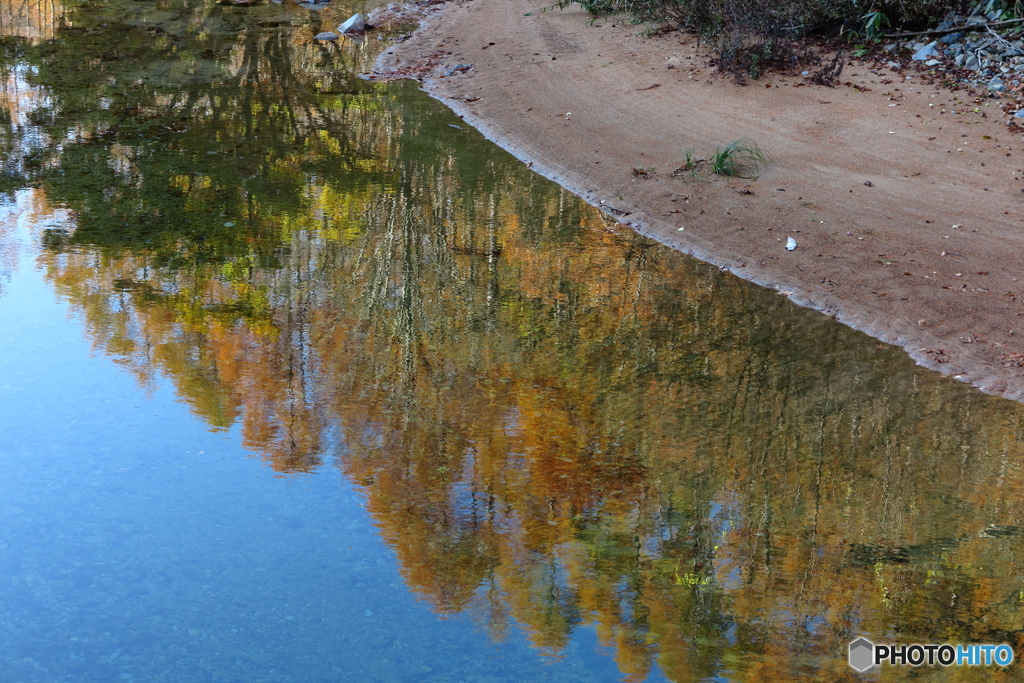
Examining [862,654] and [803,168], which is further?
[803,168]

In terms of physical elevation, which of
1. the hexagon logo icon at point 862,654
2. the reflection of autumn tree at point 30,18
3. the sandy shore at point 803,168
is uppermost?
the reflection of autumn tree at point 30,18

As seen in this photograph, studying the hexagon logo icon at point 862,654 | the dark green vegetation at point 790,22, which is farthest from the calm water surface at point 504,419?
the dark green vegetation at point 790,22

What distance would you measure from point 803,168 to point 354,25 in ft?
29.8

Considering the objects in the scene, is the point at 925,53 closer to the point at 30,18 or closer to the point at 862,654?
the point at 862,654

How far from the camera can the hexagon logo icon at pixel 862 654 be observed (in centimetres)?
380

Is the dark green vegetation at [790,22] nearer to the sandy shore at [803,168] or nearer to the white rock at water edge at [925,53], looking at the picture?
the sandy shore at [803,168]

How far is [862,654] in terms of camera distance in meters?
3.85

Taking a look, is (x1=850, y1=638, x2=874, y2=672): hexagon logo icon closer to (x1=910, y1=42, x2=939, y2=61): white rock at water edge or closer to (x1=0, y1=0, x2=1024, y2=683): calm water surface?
(x1=0, y1=0, x2=1024, y2=683): calm water surface

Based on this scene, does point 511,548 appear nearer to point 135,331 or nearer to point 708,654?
point 708,654

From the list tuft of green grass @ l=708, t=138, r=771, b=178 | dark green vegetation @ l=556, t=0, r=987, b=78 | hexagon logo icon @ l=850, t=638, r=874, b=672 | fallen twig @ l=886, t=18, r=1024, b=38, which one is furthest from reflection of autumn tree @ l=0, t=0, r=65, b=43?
hexagon logo icon @ l=850, t=638, r=874, b=672

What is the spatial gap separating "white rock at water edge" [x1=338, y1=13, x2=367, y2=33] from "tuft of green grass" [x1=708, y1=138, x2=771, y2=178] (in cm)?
816

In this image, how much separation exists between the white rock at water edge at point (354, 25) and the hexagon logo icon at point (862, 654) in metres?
13.9

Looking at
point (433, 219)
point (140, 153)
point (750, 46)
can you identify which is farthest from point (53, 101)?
point (750, 46)

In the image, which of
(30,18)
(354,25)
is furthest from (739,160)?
(30,18)
